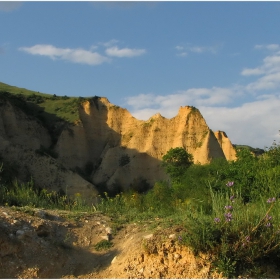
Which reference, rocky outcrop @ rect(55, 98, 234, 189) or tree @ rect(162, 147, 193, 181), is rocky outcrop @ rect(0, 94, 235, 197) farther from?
tree @ rect(162, 147, 193, 181)

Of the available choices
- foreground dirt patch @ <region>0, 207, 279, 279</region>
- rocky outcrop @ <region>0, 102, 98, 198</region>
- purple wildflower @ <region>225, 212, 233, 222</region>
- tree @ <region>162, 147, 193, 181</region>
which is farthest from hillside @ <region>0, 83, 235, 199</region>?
purple wildflower @ <region>225, 212, 233, 222</region>

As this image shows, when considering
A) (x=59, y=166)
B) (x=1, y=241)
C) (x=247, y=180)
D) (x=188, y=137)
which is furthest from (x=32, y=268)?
(x=188, y=137)

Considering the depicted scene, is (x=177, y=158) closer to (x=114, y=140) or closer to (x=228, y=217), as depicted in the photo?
(x=114, y=140)

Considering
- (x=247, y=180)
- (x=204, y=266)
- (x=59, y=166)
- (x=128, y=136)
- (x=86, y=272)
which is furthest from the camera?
(x=128, y=136)

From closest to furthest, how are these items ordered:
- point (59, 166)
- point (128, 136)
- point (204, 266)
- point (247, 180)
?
point (204, 266) < point (247, 180) < point (59, 166) < point (128, 136)

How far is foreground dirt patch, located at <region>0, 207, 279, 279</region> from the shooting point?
20.4 feet

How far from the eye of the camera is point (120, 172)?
136 feet

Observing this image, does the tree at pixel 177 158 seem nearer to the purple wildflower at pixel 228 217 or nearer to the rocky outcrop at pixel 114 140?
the rocky outcrop at pixel 114 140

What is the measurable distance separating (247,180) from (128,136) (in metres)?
32.2

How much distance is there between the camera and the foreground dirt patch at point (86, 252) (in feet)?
20.4

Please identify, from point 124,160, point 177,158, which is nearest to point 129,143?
point 124,160

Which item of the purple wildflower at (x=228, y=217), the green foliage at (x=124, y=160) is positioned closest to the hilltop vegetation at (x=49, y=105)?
the green foliage at (x=124, y=160)

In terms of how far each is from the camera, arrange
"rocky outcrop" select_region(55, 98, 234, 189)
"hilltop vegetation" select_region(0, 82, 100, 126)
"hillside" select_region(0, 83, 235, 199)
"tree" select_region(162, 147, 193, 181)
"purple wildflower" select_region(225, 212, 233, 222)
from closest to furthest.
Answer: "purple wildflower" select_region(225, 212, 233, 222), "tree" select_region(162, 147, 193, 181), "hillside" select_region(0, 83, 235, 199), "rocky outcrop" select_region(55, 98, 234, 189), "hilltop vegetation" select_region(0, 82, 100, 126)

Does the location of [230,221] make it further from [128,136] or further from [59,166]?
[128,136]
